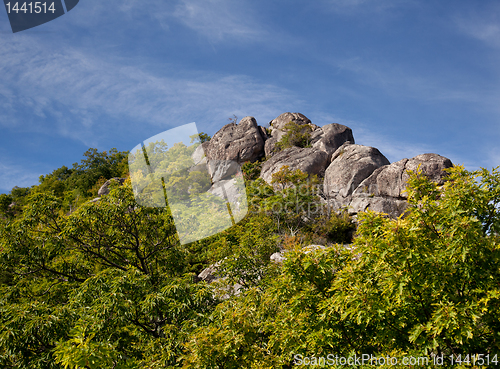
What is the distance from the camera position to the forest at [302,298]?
3432mm

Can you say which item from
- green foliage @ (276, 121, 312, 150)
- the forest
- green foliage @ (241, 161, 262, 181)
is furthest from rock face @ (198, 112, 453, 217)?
the forest

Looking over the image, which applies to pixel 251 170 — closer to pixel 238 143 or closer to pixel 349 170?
pixel 238 143

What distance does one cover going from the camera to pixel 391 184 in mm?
25641

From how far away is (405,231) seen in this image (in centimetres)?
359

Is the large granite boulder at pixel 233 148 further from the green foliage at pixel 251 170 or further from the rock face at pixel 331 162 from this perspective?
the green foliage at pixel 251 170

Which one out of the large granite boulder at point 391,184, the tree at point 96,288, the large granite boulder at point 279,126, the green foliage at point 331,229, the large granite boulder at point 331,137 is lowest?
the green foliage at point 331,229

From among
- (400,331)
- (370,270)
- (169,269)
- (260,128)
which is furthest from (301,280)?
(260,128)

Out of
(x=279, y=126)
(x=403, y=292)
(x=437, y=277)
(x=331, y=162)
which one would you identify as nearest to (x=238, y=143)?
(x=279, y=126)

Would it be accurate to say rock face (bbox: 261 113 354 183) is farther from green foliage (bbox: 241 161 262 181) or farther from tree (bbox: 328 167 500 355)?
tree (bbox: 328 167 500 355)

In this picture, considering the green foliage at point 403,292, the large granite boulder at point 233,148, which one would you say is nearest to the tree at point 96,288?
the green foliage at point 403,292

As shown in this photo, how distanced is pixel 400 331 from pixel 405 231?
1.25 metres

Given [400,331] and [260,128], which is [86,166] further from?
[400,331]

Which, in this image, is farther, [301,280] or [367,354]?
[301,280]

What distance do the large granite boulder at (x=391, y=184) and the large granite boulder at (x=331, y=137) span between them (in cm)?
Answer: 778
